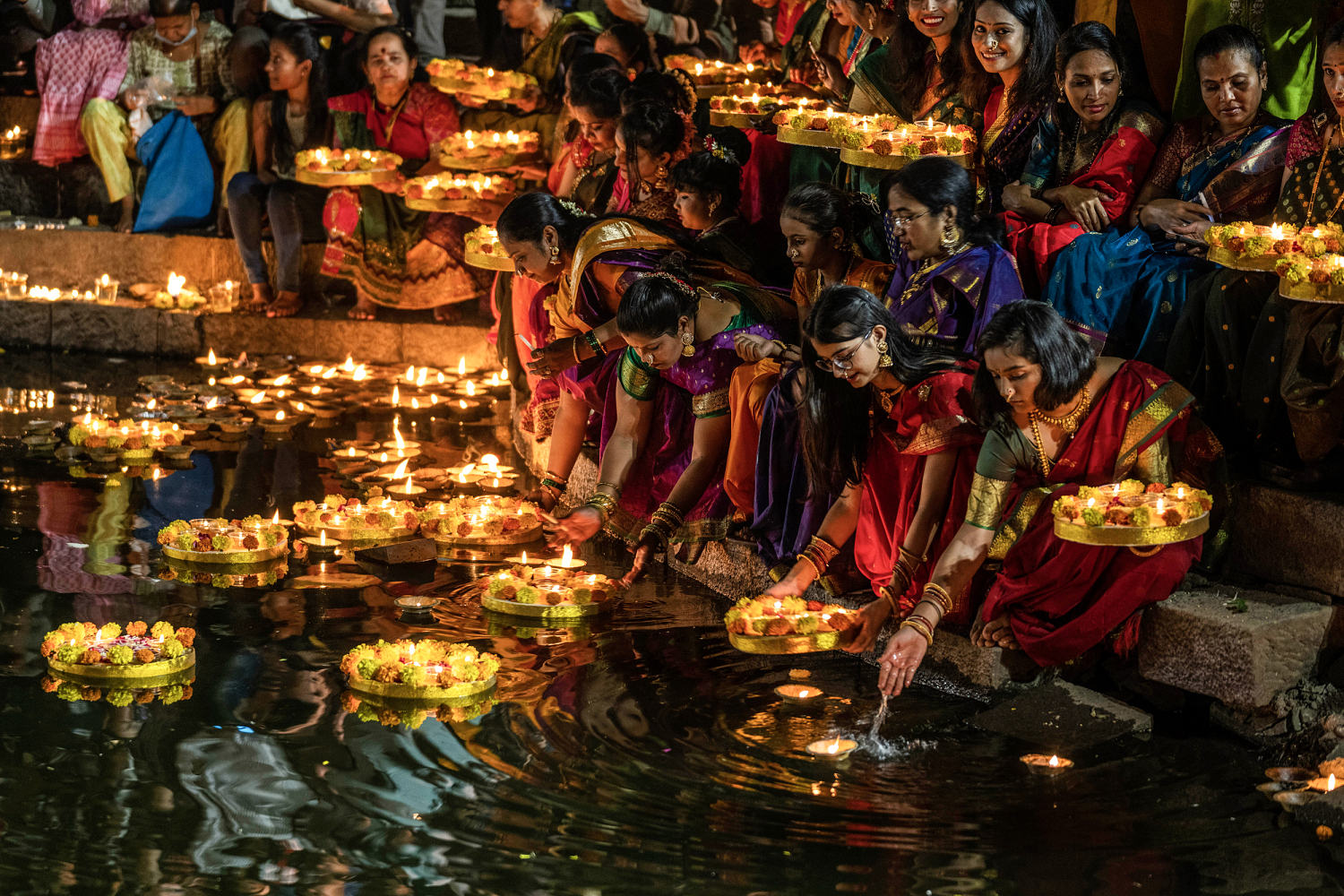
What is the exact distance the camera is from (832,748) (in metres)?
4.34

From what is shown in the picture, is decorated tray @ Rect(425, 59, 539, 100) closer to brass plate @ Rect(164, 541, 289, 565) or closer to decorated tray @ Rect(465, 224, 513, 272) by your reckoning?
decorated tray @ Rect(465, 224, 513, 272)

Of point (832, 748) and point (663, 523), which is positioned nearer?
point (832, 748)

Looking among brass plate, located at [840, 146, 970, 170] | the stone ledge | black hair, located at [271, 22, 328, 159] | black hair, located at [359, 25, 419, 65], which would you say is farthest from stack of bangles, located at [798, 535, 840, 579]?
black hair, located at [271, 22, 328, 159]

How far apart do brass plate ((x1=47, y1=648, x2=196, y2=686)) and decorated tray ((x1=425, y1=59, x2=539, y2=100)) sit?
473 cm

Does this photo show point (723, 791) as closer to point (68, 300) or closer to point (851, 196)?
point (851, 196)

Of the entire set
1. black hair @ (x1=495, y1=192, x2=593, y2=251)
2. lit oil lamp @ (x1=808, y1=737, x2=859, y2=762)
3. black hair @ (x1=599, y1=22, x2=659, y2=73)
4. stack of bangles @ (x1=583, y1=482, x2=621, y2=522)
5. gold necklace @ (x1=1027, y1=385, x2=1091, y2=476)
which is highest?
black hair @ (x1=599, y1=22, x2=659, y2=73)

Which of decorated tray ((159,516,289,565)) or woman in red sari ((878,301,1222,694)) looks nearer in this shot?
woman in red sari ((878,301,1222,694))

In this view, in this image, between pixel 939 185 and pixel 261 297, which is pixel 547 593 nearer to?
pixel 939 185

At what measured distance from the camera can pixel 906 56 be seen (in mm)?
6734

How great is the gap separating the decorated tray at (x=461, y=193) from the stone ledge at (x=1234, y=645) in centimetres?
425

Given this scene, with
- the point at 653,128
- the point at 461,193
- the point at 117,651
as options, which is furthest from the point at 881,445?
the point at 461,193

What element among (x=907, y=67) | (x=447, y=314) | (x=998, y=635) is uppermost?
(x=907, y=67)

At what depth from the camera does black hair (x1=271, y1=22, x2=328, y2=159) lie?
32.9 feet

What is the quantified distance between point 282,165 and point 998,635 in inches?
260
